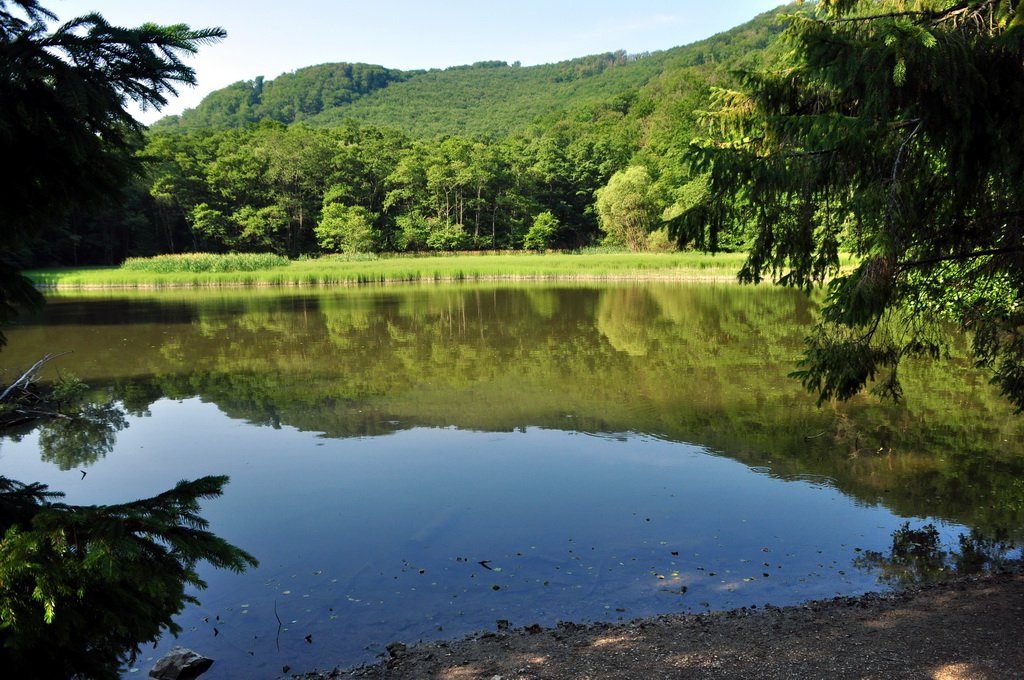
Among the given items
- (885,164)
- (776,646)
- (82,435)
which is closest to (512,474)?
(776,646)

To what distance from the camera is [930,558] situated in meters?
6.42

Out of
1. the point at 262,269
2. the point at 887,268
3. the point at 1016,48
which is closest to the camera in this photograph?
the point at 1016,48

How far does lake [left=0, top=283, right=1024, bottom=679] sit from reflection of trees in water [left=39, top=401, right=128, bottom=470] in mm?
72

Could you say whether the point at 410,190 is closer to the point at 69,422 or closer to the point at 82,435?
the point at 69,422

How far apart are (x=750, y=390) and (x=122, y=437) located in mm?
11447

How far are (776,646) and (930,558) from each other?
279 centimetres

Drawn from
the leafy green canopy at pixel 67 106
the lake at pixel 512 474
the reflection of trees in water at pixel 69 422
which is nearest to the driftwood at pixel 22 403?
the reflection of trees in water at pixel 69 422

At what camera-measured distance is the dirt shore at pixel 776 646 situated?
420 centimetres

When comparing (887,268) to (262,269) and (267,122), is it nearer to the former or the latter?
(262,269)

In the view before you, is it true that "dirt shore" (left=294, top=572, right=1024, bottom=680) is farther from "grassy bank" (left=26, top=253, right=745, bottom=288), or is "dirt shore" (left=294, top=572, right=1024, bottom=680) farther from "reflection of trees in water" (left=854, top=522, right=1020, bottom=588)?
"grassy bank" (left=26, top=253, right=745, bottom=288)

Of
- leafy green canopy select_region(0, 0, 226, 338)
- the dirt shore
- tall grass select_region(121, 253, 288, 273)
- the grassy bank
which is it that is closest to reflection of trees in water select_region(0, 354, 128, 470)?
the dirt shore

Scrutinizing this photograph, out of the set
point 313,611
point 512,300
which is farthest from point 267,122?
point 313,611

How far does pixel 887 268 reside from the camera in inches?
212

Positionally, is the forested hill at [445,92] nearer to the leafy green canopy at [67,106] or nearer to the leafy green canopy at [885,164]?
the leafy green canopy at [885,164]
